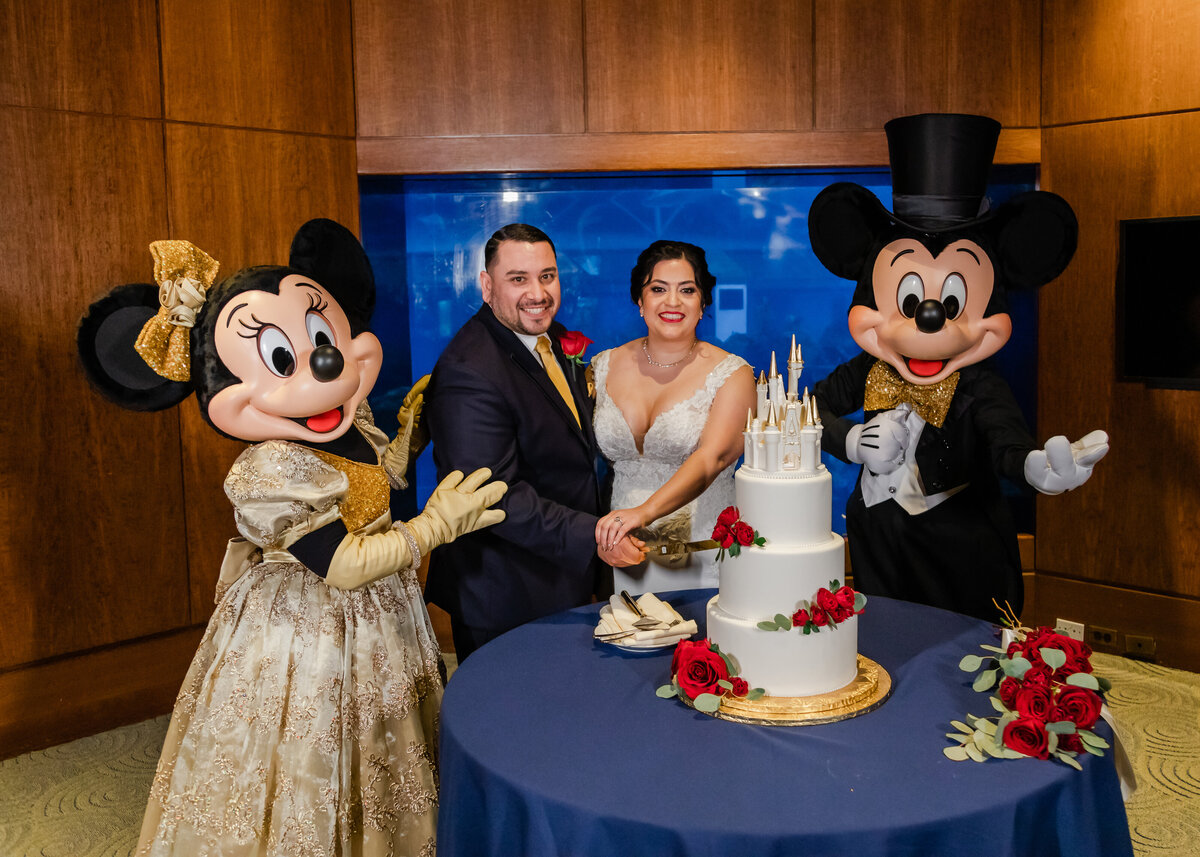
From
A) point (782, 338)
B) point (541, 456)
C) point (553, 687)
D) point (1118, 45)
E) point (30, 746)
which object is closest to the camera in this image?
point (553, 687)

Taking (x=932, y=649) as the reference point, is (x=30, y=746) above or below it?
below

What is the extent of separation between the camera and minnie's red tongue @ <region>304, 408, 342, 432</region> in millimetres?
2098

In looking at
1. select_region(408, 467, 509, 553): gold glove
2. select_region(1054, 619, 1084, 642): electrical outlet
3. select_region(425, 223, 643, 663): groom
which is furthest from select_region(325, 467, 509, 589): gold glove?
select_region(1054, 619, 1084, 642): electrical outlet

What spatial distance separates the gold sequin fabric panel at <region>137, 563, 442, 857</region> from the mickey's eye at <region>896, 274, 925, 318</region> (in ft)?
5.20

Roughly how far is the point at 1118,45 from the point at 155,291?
3438 millimetres

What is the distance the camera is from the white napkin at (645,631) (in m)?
1.94

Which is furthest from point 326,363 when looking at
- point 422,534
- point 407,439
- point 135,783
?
point 135,783

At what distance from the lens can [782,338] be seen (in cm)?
422

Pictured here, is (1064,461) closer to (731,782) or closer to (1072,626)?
(731,782)

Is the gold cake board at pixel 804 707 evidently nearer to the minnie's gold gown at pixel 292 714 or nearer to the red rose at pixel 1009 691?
the red rose at pixel 1009 691

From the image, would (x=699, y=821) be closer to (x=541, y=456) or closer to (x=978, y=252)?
(x=541, y=456)

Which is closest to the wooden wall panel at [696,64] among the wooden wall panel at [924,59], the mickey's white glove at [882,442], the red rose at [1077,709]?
the wooden wall panel at [924,59]

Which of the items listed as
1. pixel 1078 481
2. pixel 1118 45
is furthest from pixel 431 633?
pixel 1118 45

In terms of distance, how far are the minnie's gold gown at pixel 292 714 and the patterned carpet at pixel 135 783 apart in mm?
853
